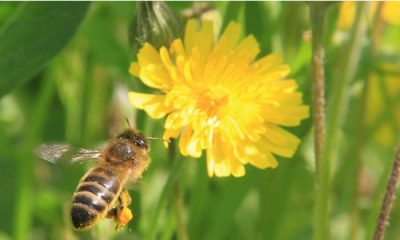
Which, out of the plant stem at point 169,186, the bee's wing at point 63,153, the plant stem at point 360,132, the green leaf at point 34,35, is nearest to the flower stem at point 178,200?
the plant stem at point 169,186

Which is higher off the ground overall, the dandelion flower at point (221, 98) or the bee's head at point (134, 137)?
the dandelion flower at point (221, 98)

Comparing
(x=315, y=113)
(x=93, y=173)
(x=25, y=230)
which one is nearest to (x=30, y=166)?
(x=25, y=230)

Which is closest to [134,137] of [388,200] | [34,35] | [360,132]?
[34,35]

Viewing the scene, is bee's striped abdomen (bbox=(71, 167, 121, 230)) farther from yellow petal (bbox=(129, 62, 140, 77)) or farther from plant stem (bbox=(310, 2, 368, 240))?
plant stem (bbox=(310, 2, 368, 240))

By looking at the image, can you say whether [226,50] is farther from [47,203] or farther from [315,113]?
[47,203]

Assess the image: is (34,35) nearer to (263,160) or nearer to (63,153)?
(63,153)

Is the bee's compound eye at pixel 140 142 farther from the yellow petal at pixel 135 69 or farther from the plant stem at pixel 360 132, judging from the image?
the plant stem at pixel 360 132

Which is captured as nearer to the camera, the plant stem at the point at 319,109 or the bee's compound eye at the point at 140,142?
the plant stem at the point at 319,109
